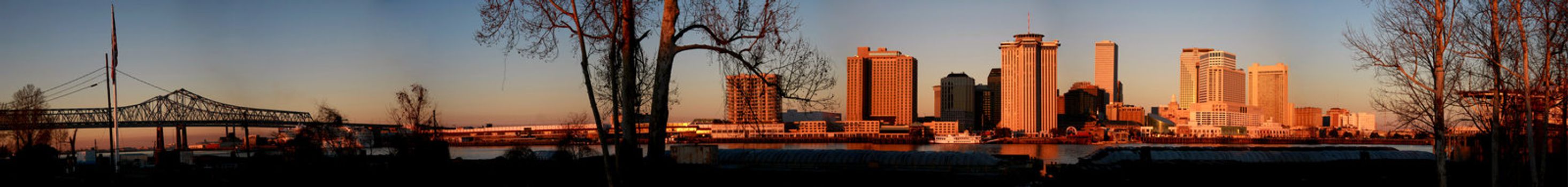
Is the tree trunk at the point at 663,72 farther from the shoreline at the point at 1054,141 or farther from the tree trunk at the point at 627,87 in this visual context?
the shoreline at the point at 1054,141

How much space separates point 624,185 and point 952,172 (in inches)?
382

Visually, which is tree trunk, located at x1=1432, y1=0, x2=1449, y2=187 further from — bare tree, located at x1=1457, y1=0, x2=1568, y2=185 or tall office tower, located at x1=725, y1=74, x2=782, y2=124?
tall office tower, located at x1=725, y1=74, x2=782, y2=124

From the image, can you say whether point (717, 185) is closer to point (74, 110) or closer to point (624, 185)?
point (624, 185)

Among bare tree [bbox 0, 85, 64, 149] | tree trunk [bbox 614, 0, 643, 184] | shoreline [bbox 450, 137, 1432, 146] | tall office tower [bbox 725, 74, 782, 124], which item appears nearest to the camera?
tree trunk [bbox 614, 0, 643, 184]

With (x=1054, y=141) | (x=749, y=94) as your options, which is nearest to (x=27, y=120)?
(x=749, y=94)

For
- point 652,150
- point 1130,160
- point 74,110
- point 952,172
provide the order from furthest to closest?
point 74,110
point 1130,160
point 952,172
point 652,150

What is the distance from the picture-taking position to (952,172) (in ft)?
63.0

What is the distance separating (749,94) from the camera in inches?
482

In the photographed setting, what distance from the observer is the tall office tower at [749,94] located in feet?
39.3

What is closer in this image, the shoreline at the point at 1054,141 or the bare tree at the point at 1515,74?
Result: the bare tree at the point at 1515,74

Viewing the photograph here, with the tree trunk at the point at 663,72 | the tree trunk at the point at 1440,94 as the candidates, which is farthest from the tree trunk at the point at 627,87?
the tree trunk at the point at 1440,94

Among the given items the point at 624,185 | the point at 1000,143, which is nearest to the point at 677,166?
the point at 624,185

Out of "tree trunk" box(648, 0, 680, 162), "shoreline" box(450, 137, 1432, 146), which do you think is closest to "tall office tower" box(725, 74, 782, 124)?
"tree trunk" box(648, 0, 680, 162)

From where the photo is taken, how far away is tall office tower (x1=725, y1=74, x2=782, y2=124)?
1197cm
